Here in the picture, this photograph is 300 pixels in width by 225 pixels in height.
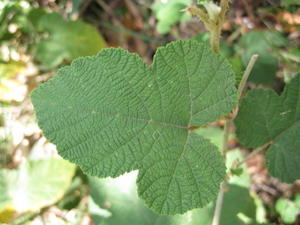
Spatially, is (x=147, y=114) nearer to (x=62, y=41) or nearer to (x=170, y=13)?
(x=170, y=13)

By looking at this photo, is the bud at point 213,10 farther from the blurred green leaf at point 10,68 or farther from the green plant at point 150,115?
the blurred green leaf at point 10,68

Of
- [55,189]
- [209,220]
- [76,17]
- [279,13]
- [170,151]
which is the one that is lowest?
[55,189]

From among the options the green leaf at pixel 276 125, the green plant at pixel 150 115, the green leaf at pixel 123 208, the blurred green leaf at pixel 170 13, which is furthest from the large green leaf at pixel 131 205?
the blurred green leaf at pixel 170 13

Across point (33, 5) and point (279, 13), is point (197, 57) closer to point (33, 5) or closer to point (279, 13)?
point (279, 13)

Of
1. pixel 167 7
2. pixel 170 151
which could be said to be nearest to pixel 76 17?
pixel 167 7

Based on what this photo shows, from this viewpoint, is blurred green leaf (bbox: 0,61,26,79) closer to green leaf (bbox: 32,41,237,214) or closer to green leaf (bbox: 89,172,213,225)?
green leaf (bbox: 89,172,213,225)

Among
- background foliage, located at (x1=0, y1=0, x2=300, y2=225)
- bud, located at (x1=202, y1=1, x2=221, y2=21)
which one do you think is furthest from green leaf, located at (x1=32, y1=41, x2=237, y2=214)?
background foliage, located at (x1=0, y1=0, x2=300, y2=225)

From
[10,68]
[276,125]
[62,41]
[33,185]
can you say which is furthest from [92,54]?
[276,125]
